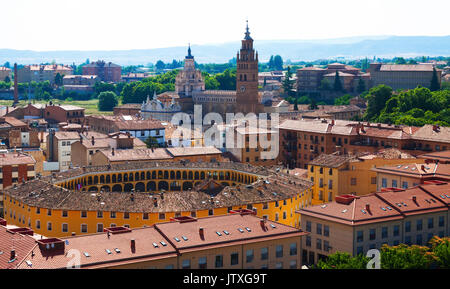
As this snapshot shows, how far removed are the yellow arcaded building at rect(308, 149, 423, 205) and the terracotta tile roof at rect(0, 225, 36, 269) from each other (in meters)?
32.0

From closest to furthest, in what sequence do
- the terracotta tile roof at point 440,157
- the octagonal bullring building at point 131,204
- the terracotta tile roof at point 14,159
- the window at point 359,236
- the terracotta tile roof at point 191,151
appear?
the window at point 359,236
the octagonal bullring building at point 131,204
the terracotta tile roof at point 440,157
the terracotta tile roof at point 14,159
the terracotta tile roof at point 191,151

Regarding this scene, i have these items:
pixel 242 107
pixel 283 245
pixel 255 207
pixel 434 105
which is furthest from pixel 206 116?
pixel 283 245

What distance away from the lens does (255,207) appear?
5300cm

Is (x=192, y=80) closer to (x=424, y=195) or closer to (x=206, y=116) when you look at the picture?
(x=206, y=116)

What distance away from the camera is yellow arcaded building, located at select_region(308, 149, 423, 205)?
206 feet

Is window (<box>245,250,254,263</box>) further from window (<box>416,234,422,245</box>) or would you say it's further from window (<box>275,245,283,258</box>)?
window (<box>416,234,422,245</box>)

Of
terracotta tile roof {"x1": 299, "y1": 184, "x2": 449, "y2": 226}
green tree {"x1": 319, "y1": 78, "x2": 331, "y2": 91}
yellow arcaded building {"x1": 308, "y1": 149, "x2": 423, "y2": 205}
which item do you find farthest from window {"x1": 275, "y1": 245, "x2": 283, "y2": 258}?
green tree {"x1": 319, "y1": 78, "x2": 331, "y2": 91}

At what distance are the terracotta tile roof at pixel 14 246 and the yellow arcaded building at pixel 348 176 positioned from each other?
105 feet

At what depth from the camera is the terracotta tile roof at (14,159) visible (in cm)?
6775

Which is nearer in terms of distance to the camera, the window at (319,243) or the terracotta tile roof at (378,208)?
the terracotta tile roof at (378,208)

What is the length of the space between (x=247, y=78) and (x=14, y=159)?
253 ft

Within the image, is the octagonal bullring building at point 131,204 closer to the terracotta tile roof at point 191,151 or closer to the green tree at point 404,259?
the green tree at point 404,259

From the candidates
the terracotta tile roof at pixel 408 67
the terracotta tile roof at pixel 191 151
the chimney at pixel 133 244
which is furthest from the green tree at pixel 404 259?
the terracotta tile roof at pixel 408 67

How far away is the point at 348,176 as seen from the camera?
62969 mm
